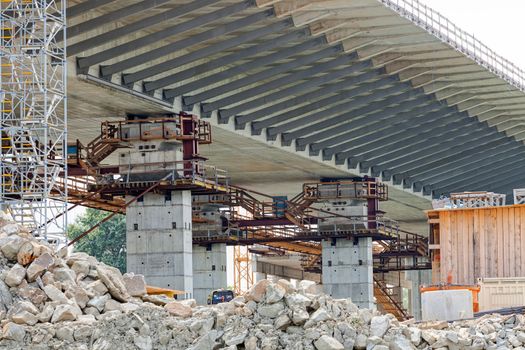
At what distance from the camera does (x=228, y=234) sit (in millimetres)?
89750

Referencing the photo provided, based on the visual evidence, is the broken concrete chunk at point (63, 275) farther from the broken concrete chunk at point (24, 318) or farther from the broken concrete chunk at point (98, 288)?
the broken concrete chunk at point (24, 318)

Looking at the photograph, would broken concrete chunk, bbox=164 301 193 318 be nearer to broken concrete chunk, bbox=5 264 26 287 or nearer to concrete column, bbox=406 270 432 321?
broken concrete chunk, bbox=5 264 26 287

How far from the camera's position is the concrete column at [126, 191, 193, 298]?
2800 inches

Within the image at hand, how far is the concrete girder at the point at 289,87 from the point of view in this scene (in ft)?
233

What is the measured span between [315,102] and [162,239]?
1212cm

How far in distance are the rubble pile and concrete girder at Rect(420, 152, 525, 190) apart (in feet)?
230

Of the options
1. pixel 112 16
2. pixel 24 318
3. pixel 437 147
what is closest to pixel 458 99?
pixel 437 147

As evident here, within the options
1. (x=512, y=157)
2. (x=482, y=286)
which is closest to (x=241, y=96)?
(x=482, y=286)

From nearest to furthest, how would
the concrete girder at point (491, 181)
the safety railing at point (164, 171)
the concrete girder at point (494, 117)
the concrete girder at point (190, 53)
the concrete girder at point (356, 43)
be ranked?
the concrete girder at point (190, 53), the concrete girder at point (356, 43), the safety railing at point (164, 171), the concrete girder at point (494, 117), the concrete girder at point (491, 181)

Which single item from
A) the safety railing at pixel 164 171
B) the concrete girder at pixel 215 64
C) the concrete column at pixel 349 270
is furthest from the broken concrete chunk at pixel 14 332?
the concrete column at pixel 349 270

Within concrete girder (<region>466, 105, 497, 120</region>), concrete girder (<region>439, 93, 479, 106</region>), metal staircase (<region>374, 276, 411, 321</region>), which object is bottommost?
metal staircase (<region>374, 276, 411, 321</region>)

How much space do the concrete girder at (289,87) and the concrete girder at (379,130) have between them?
983 centimetres

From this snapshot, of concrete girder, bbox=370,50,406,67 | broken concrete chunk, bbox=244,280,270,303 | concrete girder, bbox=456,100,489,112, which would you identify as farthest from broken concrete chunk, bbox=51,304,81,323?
concrete girder, bbox=456,100,489,112

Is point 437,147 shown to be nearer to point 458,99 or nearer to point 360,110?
point 458,99
